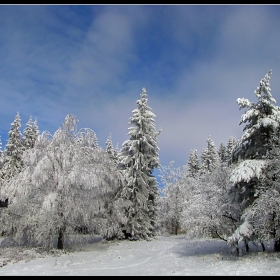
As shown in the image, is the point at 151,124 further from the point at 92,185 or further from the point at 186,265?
the point at 186,265

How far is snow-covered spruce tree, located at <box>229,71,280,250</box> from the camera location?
1345 cm

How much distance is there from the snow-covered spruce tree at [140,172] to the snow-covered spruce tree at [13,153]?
14.8 m

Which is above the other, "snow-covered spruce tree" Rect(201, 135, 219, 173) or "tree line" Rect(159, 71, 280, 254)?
"snow-covered spruce tree" Rect(201, 135, 219, 173)

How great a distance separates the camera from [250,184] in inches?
571

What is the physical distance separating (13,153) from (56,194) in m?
19.1

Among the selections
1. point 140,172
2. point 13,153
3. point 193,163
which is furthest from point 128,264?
point 193,163

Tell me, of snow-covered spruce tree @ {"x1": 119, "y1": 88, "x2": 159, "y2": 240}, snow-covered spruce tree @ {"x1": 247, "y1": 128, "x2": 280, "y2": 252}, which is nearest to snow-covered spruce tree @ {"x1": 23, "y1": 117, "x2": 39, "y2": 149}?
→ snow-covered spruce tree @ {"x1": 119, "y1": 88, "x2": 159, "y2": 240}

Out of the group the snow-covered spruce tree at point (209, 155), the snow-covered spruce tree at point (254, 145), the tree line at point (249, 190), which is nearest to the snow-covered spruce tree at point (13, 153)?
the tree line at point (249, 190)

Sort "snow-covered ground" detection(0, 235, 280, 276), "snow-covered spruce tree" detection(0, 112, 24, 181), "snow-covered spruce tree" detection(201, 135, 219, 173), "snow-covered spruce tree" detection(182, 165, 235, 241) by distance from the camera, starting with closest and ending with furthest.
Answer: "snow-covered ground" detection(0, 235, 280, 276), "snow-covered spruce tree" detection(182, 165, 235, 241), "snow-covered spruce tree" detection(0, 112, 24, 181), "snow-covered spruce tree" detection(201, 135, 219, 173)

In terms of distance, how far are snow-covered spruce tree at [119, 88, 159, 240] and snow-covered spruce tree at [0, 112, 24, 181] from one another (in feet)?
48.7

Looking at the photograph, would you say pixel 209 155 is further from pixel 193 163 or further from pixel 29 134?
pixel 29 134

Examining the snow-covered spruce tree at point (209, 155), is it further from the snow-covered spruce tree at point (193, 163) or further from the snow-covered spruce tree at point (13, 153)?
the snow-covered spruce tree at point (13, 153)

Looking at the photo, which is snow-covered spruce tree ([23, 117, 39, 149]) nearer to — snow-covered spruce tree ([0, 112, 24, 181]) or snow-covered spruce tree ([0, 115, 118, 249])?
snow-covered spruce tree ([0, 112, 24, 181])

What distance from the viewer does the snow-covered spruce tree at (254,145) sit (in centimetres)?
1345
